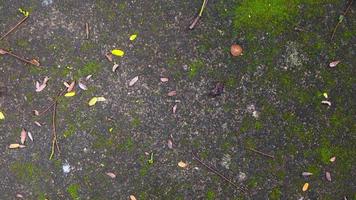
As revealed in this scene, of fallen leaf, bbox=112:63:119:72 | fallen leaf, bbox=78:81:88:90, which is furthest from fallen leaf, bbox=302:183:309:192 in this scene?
fallen leaf, bbox=78:81:88:90

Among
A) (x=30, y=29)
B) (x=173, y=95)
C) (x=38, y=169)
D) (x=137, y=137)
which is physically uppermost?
(x=30, y=29)

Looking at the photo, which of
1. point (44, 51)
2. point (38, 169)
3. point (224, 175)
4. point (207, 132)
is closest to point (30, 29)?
point (44, 51)

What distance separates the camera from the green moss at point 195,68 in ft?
13.2

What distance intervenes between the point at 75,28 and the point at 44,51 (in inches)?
10.9

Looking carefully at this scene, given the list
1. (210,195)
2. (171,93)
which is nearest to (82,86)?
(171,93)

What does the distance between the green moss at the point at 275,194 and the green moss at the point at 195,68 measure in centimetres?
102

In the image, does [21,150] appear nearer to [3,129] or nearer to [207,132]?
[3,129]

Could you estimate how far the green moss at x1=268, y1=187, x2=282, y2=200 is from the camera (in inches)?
159

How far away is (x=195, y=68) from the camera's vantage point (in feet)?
13.2

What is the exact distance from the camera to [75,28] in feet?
13.1

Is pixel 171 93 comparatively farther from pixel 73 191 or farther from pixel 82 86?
pixel 73 191

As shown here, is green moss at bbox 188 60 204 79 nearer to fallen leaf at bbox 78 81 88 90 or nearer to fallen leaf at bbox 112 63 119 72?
fallen leaf at bbox 112 63 119 72

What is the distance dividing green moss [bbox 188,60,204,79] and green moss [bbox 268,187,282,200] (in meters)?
1.02

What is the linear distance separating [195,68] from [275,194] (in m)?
1.09
